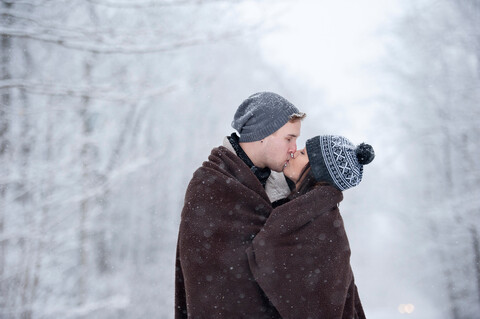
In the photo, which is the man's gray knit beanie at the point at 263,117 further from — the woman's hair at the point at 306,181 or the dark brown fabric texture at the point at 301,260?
the dark brown fabric texture at the point at 301,260

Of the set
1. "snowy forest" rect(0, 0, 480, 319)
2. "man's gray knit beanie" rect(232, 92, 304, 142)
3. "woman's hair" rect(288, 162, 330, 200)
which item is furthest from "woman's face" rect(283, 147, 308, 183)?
"snowy forest" rect(0, 0, 480, 319)

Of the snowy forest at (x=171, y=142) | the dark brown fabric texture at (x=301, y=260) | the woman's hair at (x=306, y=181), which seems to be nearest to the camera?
the dark brown fabric texture at (x=301, y=260)

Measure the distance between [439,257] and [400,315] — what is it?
2.78 metres

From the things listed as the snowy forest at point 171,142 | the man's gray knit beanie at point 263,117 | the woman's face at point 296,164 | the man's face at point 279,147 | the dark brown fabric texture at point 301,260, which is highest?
the snowy forest at point 171,142

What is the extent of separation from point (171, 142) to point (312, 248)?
8518 millimetres

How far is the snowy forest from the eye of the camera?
132 inches

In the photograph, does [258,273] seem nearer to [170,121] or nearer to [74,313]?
[74,313]

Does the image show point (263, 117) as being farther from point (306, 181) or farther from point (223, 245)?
point (223, 245)

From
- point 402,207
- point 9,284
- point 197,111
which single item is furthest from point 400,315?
point 9,284

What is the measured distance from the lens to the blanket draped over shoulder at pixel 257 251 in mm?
1458

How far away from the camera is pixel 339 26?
1298 centimetres

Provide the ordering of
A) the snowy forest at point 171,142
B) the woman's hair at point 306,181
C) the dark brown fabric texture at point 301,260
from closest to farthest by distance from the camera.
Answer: the dark brown fabric texture at point 301,260 → the woman's hair at point 306,181 → the snowy forest at point 171,142

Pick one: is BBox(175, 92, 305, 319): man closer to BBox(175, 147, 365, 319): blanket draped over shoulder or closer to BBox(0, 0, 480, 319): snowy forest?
BBox(175, 147, 365, 319): blanket draped over shoulder

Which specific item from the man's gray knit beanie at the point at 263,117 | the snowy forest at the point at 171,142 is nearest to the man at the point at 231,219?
the man's gray knit beanie at the point at 263,117
